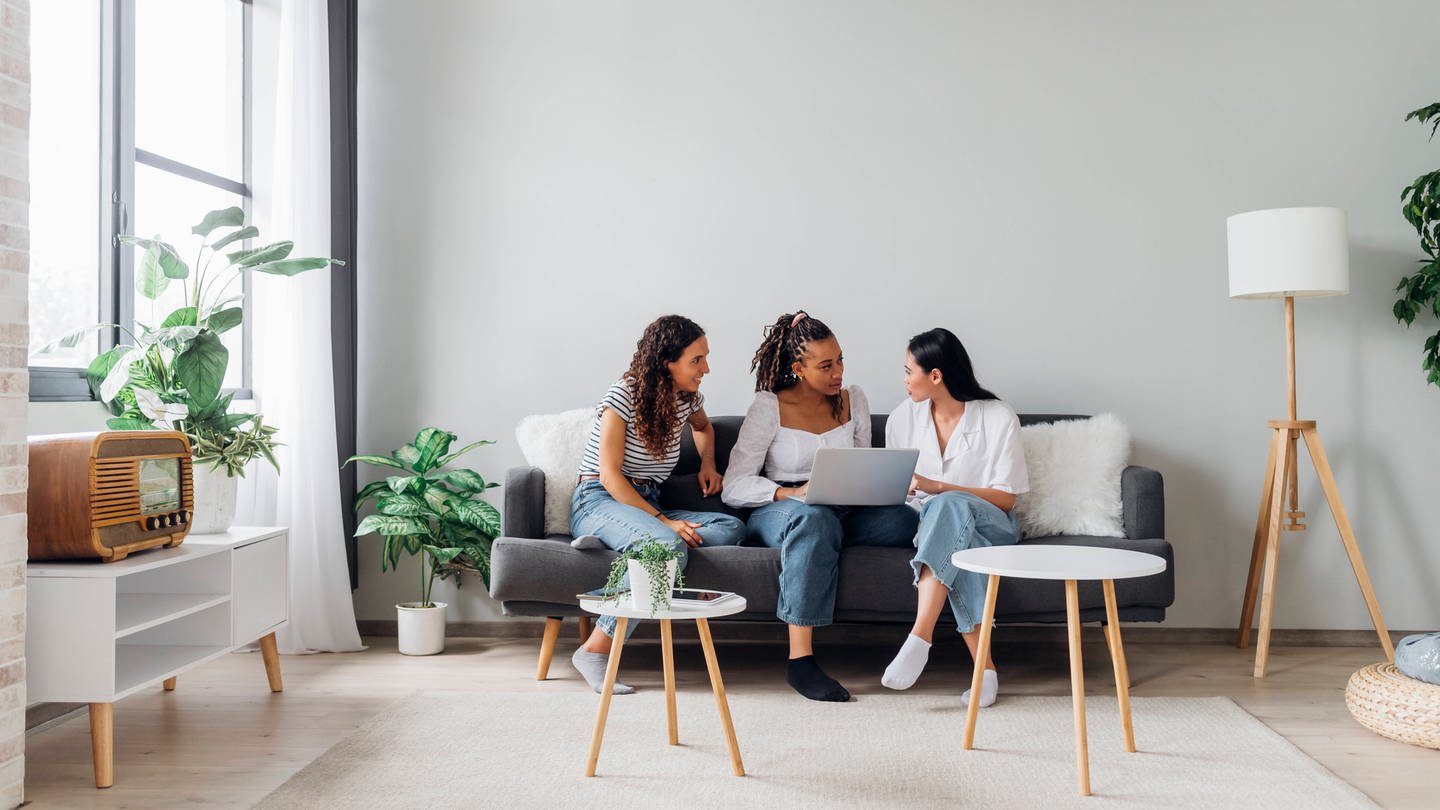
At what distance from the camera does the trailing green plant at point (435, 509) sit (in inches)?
137

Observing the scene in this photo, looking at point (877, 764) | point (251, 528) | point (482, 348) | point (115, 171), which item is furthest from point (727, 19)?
point (877, 764)

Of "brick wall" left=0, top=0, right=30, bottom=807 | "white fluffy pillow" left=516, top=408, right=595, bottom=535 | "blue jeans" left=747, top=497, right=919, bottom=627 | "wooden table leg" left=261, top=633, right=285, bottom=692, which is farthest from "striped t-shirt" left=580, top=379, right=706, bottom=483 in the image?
"brick wall" left=0, top=0, right=30, bottom=807

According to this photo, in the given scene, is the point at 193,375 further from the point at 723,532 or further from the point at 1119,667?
the point at 1119,667

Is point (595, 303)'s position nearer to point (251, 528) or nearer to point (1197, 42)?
point (251, 528)

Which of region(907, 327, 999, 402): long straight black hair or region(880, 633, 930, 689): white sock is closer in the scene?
region(880, 633, 930, 689): white sock

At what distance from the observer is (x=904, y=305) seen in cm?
381

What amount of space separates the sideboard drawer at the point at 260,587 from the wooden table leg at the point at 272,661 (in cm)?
6

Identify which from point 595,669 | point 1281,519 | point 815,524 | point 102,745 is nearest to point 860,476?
point 815,524

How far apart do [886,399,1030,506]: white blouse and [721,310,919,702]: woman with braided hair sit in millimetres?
188

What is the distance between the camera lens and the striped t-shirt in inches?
125

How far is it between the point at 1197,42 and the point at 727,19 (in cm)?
174

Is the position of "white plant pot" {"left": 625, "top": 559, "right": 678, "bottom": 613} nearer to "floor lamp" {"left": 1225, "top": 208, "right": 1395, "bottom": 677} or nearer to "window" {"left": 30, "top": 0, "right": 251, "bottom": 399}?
"window" {"left": 30, "top": 0, "right": 251, "bottom": 399}

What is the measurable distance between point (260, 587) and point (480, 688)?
0.70m

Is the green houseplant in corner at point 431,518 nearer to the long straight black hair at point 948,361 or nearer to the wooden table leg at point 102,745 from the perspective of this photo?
the wooden table leg at point 102,745
